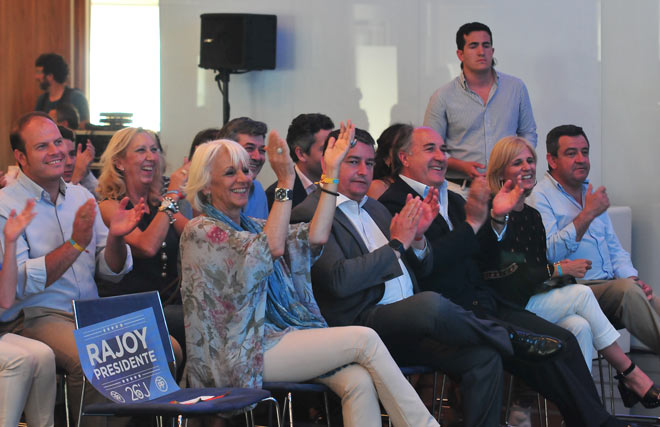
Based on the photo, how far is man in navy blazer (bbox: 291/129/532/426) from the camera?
11.6ft

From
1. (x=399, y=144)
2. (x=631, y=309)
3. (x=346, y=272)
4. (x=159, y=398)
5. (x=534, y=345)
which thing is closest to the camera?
(x=159, y=398)

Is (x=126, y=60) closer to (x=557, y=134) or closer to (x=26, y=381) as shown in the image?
(x=557, y=134)

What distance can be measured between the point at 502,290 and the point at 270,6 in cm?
378

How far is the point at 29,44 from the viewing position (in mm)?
7625

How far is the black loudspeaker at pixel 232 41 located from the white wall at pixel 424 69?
442mm

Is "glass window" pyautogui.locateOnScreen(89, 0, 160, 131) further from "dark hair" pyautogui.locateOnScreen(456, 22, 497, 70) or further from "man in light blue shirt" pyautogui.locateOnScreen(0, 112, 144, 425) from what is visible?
"man in light blue shirt" pyautogui.locateOnScreen(0, 112, 144, 425)

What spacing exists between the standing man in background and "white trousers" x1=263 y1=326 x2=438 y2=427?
4567mm

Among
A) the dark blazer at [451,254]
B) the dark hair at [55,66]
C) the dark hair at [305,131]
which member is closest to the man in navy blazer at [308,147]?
the dark hair at [305,131]

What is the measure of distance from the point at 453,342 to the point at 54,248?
1.68 m

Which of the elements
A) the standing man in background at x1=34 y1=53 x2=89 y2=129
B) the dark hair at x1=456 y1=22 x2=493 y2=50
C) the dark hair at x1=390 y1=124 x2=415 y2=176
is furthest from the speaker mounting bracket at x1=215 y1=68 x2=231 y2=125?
the dark hair at x1=390 y1=124 x2=415 y2=176

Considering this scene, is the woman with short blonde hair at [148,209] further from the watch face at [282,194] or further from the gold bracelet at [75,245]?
the watch face at [282,194]

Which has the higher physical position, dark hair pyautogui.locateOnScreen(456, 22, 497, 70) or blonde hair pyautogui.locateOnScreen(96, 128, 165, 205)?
dark hair pyautogui.locateOnScreen(456, 22, 497, 70)

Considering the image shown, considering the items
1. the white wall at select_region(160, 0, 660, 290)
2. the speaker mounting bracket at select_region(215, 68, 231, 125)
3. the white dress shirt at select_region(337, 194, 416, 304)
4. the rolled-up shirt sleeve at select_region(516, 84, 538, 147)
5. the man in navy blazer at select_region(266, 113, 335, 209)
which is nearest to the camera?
the white dress shirt at select_region(337, 194, 416, 304)

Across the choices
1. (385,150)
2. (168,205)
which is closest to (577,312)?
(385,150)
